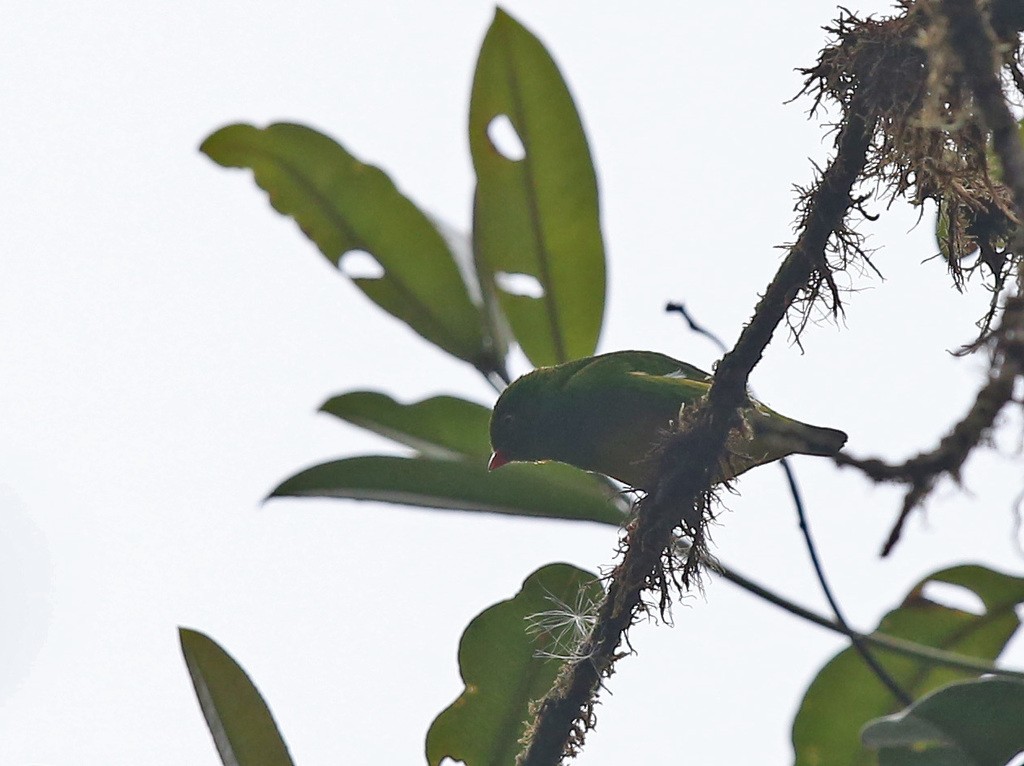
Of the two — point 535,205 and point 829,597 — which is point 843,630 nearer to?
point 829,597

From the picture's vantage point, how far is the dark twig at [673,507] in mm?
1743

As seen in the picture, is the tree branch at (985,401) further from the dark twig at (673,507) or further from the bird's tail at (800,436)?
the bird's tail at (800,436)

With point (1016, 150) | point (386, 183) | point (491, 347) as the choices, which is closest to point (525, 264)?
point (491, 347)

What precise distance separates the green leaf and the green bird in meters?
0.75

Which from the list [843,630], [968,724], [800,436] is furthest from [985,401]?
[843,630]

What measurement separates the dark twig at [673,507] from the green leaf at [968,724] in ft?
1.44

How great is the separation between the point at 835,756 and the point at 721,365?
53.6 inches

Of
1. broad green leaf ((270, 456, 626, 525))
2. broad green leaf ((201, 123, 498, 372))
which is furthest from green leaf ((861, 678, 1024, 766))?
broad green leaf ((201, 123, 498, 372))

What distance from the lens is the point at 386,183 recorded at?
10.6 feet

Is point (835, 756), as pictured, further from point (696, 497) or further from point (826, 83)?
point (826, 83)

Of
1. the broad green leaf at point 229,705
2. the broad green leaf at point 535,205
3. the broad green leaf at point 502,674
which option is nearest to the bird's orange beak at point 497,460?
the broad green leaf at point 535,205

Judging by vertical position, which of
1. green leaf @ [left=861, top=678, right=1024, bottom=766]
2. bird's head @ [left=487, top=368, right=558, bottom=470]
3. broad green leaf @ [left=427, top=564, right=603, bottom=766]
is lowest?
broad green leaf @ [left=427, top=564, right=603, bottom=766]

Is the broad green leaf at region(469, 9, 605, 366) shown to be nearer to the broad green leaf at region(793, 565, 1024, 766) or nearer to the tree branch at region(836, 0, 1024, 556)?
the broad green leaf at region(793, 565, 1024, 766)

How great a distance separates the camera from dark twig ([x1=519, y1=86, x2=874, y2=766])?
1743 mm
